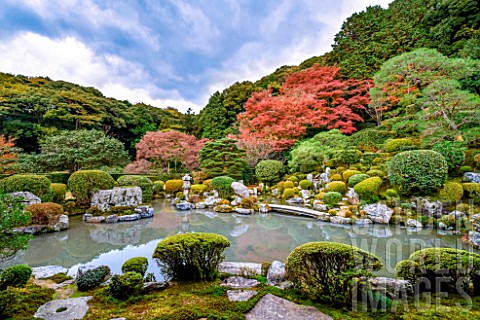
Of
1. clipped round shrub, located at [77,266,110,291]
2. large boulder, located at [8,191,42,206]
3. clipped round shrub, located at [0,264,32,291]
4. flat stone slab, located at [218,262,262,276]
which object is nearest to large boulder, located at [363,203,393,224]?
flat stone slab, located at [218,262,262,276]

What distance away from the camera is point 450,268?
2.13m

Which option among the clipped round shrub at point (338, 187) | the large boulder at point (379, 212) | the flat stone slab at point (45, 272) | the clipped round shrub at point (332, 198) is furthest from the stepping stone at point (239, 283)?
the clipped round shrub at point (338, 187)

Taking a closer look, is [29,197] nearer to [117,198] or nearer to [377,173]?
[117,198]

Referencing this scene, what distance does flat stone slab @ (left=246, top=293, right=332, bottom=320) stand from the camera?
6.56 feet

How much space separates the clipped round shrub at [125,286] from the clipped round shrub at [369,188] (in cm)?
714

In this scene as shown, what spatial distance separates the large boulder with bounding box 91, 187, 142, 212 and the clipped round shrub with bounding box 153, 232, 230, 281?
6.37m

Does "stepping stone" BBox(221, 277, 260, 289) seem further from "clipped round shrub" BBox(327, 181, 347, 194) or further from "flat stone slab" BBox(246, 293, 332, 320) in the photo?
"clipped round shrub" BBox(327, 181, 347, 194)

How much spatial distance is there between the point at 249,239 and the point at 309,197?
4.95 meters

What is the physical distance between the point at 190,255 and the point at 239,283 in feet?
2.33

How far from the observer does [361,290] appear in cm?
217

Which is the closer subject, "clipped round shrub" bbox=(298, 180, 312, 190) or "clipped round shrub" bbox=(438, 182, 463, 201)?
"clipped round shrub" bbox=(438, 182, 463, 201)

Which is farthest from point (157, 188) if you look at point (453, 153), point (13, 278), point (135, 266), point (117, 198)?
point (453, 153)

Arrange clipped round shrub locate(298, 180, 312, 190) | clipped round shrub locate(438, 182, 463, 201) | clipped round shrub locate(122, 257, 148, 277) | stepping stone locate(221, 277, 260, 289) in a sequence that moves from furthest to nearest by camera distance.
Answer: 1. clipped round shrub locate(298, 180, 312, 190)
2. clipped round shrub locate(438, 182, 463, 201)
3. clipped round shrub locate(122, 257, 148, 277)
4. stepping stone locate(221, 277, 260, 289)

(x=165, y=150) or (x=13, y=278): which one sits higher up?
(x=165, y=150)
